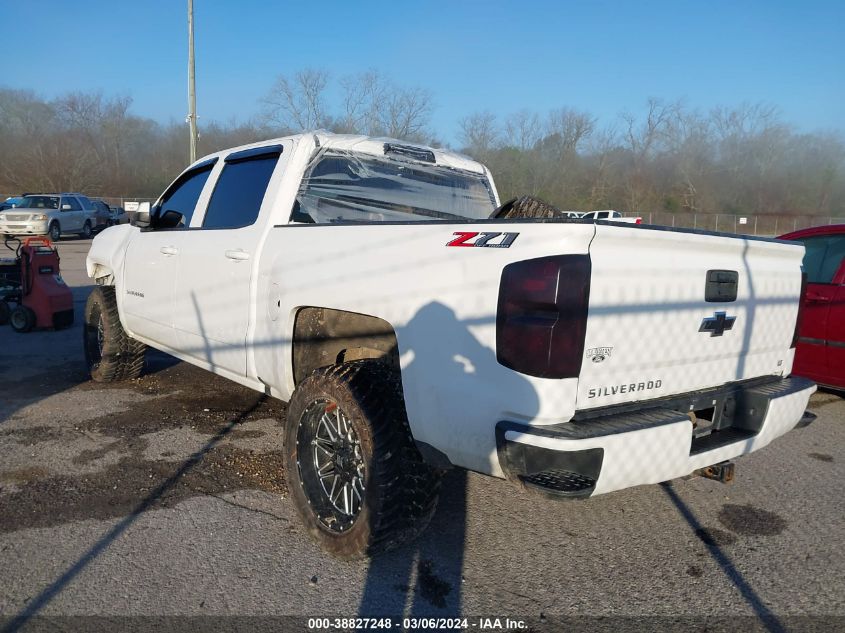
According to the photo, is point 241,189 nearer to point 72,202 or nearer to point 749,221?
point 72,202

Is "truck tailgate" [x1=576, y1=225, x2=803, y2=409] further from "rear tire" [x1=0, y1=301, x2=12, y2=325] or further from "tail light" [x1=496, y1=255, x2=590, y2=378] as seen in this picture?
"rear tire" [x1=0, y1=301, x2=12, y2=325]

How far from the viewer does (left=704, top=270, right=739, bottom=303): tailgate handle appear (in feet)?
9.55

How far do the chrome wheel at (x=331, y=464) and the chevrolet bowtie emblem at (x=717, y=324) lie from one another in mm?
1612

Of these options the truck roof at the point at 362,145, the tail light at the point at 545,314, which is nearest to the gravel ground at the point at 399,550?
the tail light at the point at 545,314

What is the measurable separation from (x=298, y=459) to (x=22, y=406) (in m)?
3.26

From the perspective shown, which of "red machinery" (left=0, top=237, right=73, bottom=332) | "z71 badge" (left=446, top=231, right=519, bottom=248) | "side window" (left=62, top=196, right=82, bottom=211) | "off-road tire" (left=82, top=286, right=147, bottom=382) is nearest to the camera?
"z71 badge" (left=446, top=231, right=519, bottom=248)

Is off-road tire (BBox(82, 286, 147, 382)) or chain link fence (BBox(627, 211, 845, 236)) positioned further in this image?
chain link fence (BBox(627, 211, 845, 236))

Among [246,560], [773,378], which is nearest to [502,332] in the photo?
[246,560]

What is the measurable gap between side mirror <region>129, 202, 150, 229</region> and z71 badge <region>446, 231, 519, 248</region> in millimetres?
3526

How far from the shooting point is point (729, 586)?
9.80ft

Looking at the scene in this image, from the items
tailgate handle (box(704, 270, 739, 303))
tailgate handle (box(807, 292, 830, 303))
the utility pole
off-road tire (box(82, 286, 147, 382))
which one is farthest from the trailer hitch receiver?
the utility pole

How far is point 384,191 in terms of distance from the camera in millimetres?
4547

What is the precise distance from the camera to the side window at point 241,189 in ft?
13.6

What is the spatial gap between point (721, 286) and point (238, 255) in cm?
262
